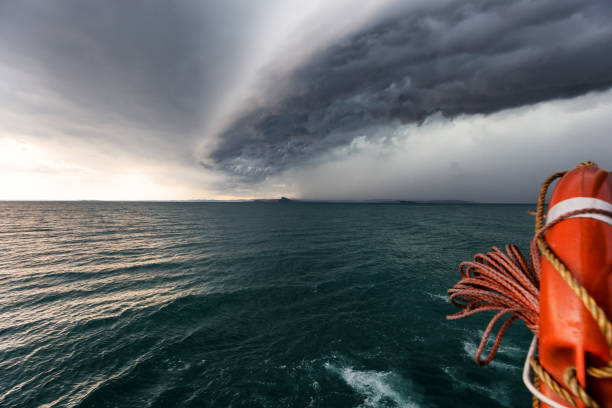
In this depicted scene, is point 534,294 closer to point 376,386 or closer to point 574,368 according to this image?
point 574,368

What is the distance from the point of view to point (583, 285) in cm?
170

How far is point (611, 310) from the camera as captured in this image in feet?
5.16

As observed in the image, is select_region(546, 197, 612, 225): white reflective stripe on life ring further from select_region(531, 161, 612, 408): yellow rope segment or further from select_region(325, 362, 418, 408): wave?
select_region(325, 362, 418, 408): wave

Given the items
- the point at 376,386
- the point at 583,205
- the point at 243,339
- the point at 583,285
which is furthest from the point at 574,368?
the point at 243,339

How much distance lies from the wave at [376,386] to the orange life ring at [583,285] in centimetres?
992

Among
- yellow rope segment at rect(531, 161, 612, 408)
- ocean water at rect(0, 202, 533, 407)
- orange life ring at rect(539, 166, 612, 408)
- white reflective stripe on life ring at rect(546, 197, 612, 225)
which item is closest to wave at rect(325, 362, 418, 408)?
ocean water at rect(0, 202, 533, 407)

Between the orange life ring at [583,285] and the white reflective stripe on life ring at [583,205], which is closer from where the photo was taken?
the orange life ring at [583,285]

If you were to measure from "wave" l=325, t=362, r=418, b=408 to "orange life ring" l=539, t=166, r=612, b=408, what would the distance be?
992cm

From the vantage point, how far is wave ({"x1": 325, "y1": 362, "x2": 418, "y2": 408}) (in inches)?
354

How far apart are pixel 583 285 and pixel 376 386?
11.1 meters

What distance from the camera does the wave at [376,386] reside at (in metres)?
9.00

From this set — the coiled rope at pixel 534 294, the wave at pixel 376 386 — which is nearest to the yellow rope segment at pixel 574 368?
the coiled rope at pixel 534 294

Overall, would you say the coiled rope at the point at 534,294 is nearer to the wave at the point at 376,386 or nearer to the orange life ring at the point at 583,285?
the orange life ring at the point at 583,285

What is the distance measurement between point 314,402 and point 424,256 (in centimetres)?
2665
